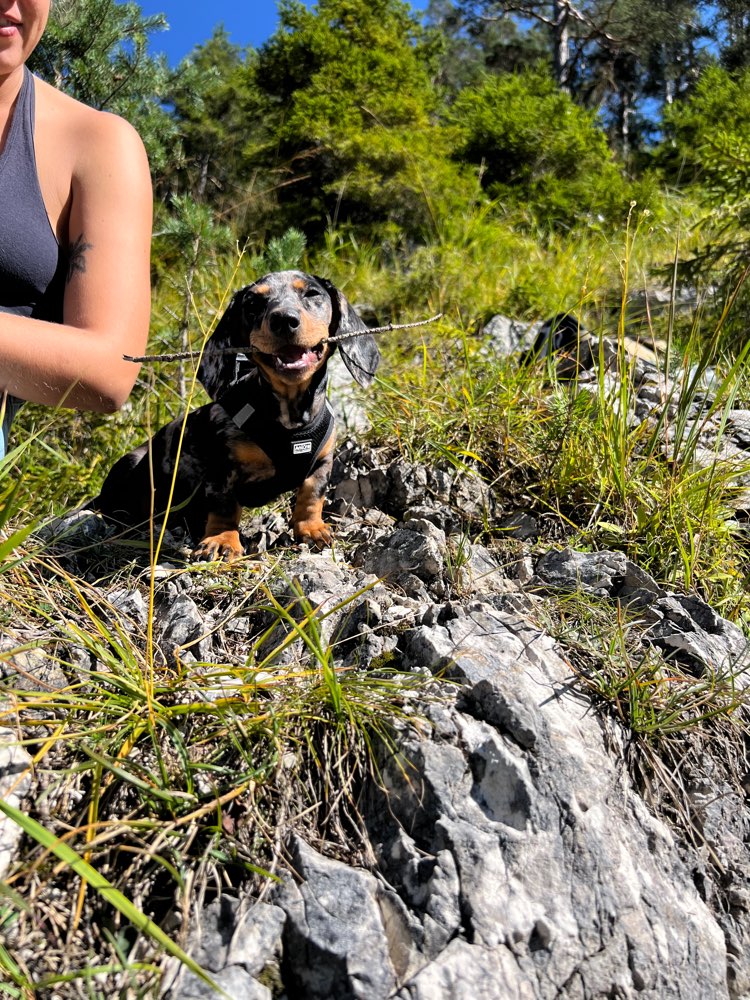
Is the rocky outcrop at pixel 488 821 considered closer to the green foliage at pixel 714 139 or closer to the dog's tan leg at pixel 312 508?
the dog's tan leg at pixel 312 508

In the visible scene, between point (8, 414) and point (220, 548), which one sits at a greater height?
point (8, 414)

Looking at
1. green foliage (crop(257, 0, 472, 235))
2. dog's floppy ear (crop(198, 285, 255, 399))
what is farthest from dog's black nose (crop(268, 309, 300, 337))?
green foliage (crop(257, 0, 472, 235))

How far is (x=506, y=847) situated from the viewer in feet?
5.06

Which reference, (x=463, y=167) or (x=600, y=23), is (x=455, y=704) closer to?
(x=463, y=167)

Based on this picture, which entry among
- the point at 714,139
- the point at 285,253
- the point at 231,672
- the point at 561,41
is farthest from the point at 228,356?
the point at 561,41

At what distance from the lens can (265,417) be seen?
2.59m

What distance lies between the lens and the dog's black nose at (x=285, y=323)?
241 cm

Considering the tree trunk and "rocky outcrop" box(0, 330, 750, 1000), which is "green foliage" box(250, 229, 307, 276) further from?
the tree trunk

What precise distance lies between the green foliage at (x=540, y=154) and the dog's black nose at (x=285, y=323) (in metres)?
5.10

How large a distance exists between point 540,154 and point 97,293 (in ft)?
21.9

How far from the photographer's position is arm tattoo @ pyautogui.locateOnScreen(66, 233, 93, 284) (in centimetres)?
196

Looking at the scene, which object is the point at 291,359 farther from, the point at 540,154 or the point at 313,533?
the point at 540,154

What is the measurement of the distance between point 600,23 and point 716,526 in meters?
→ 18.8

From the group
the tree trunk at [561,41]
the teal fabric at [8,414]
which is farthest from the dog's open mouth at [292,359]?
the tree trunk at [561,41]
